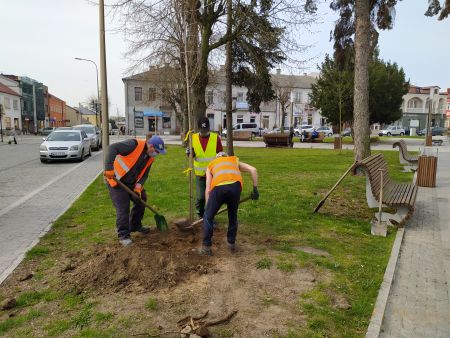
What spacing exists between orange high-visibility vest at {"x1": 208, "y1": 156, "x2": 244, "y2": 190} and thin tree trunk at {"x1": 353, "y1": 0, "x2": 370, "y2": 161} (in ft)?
26.8

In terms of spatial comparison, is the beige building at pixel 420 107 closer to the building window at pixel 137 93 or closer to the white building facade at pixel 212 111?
the white building facade at pixel 212 111

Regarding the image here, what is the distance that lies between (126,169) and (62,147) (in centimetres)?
1288

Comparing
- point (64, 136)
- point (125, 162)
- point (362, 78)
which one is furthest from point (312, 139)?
point (125, 162)

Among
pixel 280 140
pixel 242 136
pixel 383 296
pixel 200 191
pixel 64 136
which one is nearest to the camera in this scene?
pixel 383 296

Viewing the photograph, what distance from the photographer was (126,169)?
5.10 meters

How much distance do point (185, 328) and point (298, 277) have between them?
5.11ft

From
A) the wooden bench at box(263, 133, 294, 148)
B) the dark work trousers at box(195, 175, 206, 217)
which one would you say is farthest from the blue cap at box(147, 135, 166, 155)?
the wooden bench at box(263, 133, 294, 148)

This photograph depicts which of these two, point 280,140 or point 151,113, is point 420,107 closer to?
point 151,113

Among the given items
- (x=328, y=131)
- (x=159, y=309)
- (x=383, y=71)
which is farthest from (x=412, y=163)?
(x=328, y=131)

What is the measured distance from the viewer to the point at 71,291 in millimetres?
3965

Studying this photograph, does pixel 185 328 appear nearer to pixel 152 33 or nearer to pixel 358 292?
pixel 358 292

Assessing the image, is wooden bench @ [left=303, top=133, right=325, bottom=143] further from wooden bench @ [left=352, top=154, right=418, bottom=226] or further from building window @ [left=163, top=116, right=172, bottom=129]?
wooden bench @ [left=352, top=154, right=418, bottom=226]

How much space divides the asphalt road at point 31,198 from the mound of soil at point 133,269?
0.97m

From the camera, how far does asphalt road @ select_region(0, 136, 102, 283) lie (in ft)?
18.6
